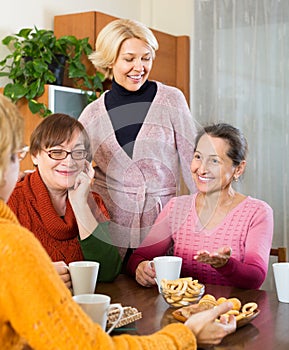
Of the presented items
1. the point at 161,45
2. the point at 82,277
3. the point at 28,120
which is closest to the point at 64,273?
the point at 82,277

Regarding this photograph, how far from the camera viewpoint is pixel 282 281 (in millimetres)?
1610

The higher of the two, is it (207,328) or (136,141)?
(136,141)

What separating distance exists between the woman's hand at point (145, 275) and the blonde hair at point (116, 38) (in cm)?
75

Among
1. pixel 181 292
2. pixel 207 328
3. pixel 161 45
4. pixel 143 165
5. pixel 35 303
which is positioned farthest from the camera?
pixel 161 45

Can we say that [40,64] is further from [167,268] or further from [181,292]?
[181,292]

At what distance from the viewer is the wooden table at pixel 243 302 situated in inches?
49.6

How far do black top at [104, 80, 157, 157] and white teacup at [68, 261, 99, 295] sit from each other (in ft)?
1.51

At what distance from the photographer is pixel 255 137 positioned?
4066 millimetres

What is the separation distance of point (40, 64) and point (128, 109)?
4.70ft

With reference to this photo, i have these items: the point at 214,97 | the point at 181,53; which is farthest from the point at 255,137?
the point at 181,53

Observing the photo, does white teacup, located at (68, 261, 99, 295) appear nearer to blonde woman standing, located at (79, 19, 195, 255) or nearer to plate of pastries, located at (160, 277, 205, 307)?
plate of pastries, located at (160, 277, 205, 307)

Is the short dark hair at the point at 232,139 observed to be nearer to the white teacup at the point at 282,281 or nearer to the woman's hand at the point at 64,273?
the white teacup at the point at 282,281

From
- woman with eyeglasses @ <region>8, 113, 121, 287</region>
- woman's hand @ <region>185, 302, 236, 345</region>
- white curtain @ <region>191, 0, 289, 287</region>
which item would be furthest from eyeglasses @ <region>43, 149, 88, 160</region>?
white curtain @ <region>191, 0, 289, 287</region>

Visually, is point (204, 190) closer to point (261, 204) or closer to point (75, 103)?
point (261, 204)
